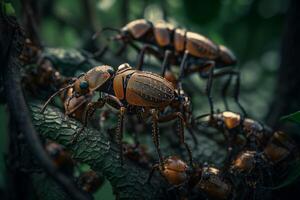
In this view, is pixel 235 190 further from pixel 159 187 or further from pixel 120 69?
pixel 120 69

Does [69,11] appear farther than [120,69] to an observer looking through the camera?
Yes

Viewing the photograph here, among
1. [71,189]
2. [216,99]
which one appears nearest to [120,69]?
[71,189]

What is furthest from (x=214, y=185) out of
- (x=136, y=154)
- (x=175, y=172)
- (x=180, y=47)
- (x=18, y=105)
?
(x=180, y=47)

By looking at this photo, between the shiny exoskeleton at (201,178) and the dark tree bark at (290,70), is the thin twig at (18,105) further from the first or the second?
the dark tree bark at (290,70)

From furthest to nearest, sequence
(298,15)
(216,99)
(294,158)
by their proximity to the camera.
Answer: (216,99)
(298,15)
(294,158)

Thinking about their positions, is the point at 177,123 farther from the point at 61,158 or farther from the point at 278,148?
the point at 61,158

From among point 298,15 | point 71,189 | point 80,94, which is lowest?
point 71,189

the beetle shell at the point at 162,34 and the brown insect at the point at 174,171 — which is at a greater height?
the beetle shell at the point at 162,34

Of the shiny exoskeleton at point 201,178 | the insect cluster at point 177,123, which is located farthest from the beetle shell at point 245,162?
the shiny exoskeleton at point 201,178
